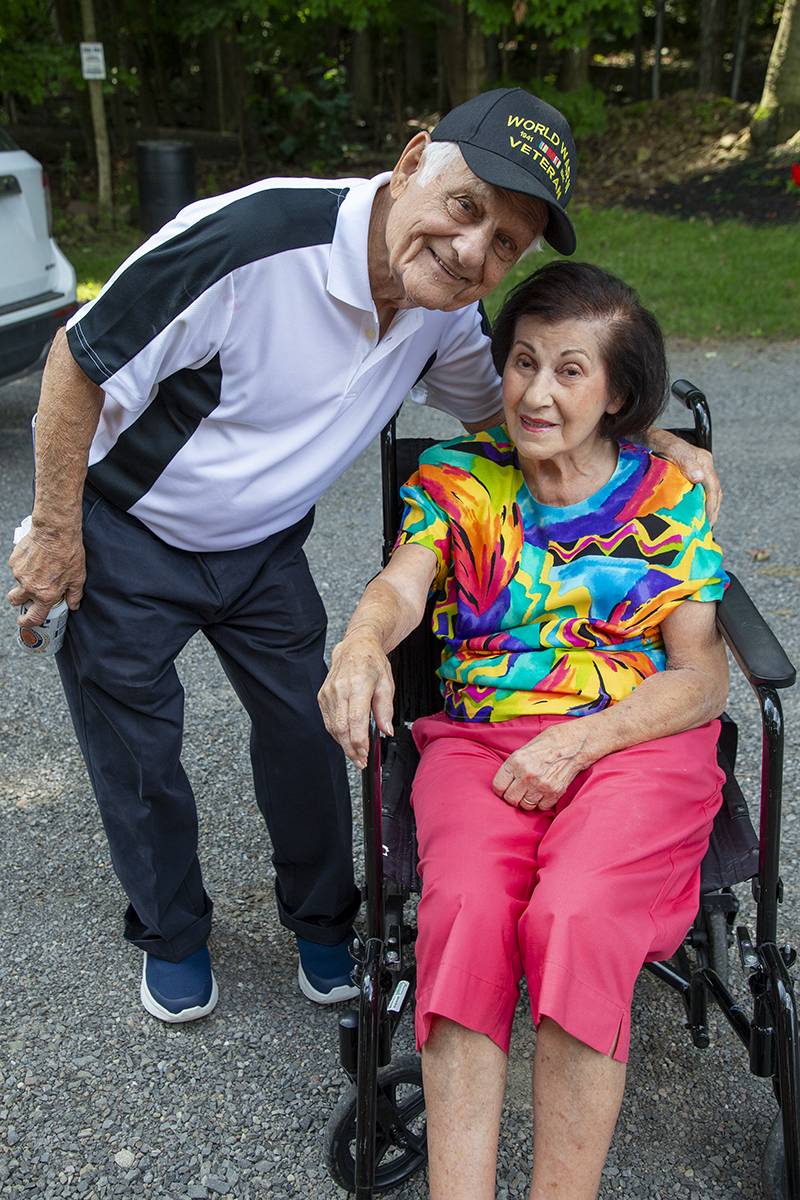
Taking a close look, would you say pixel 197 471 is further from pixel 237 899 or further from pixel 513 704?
pixel 237 899

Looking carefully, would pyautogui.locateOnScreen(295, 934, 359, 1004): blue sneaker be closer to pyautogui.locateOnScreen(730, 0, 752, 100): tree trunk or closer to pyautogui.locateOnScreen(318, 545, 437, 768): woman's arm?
pyautogui.locateOnScreen(318, 545, 437, 768): woman's arm

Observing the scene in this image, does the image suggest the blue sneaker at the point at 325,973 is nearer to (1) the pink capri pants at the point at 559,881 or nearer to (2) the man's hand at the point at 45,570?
(1) the pink capri pants at the point at 559,881

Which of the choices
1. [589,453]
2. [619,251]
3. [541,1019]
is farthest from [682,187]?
[541,1019]

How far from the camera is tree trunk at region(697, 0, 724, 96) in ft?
44.0

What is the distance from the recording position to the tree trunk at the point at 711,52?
1341cm

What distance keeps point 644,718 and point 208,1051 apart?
3.64 ft

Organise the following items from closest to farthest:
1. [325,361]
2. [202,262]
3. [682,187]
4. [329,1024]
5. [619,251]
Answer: [202,262], [325,361], [329,1024], [619,251], [682,187]

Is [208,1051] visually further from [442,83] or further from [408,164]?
[442,83]

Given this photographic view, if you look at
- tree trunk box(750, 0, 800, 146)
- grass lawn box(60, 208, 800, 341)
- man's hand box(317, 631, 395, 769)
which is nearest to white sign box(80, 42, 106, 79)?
grass lawn box(60, 208, 800, 341)

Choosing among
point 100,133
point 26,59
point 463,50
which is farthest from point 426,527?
point 463,50

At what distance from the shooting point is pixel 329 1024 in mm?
2512

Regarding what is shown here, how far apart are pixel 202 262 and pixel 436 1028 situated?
120 centimetres

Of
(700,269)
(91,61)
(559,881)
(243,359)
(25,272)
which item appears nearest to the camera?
(559,881)

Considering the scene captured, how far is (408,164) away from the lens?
2.00m
